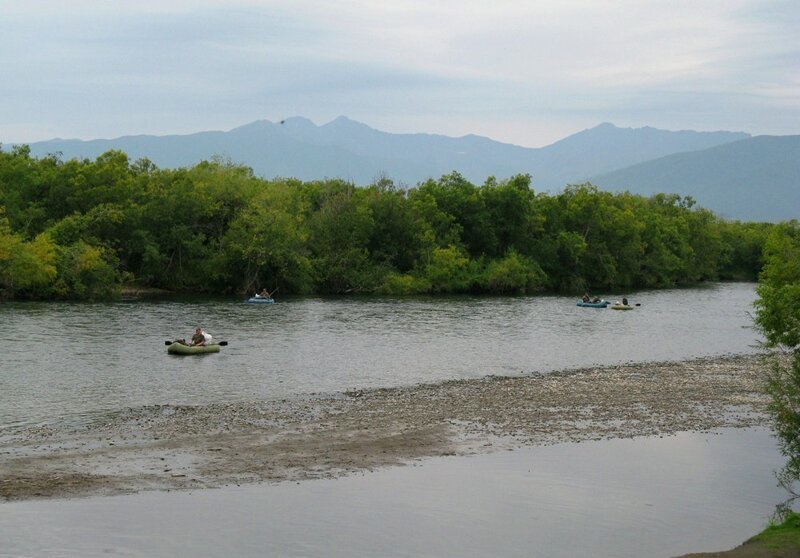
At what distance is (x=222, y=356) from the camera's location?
4494 cm

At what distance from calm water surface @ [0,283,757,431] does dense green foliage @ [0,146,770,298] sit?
24.6 feet

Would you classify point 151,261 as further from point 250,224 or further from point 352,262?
point 352,262

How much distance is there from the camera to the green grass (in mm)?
16828

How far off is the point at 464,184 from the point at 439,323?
52.4 m

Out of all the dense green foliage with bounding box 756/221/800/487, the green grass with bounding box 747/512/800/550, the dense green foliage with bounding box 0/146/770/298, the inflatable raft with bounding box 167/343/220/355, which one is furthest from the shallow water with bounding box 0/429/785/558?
the dense green foliage with bounding box 0/146/770/298

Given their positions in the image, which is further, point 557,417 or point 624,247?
point 624,247

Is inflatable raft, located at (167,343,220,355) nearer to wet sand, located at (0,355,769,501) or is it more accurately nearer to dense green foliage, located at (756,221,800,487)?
wet sand, located at (0,355,769,501)

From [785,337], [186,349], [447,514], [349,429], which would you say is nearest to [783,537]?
[785,337]

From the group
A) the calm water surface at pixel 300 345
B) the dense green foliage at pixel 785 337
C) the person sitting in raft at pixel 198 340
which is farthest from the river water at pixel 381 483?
the dense green foliage at pixel 785 337

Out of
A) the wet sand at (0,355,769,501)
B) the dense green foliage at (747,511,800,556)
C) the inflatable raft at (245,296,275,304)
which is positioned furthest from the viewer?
the inflatable raft at (245,296,275,304)

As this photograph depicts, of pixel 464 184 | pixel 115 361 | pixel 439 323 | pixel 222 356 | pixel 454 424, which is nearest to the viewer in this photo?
pixel 454 424

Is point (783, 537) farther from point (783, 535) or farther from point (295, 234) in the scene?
point (295, 234)

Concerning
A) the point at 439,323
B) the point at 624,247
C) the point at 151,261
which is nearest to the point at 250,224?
the point at 151,261

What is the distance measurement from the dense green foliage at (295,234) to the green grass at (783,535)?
6484cm
